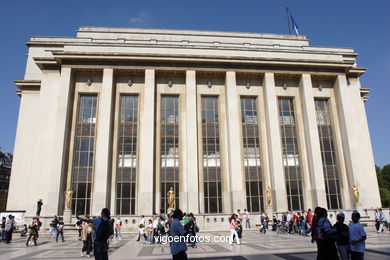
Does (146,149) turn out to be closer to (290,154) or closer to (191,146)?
(191,146)

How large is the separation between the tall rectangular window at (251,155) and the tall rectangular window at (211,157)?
3186 millimetres

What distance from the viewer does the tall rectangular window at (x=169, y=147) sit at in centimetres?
3102

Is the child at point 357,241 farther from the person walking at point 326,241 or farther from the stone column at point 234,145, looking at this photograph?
the stone column at point 234,145

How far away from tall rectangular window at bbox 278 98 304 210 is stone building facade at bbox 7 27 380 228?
0.41ft

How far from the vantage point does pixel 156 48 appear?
34000 millimetres

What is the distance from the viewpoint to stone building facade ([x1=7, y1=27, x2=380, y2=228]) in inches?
1178

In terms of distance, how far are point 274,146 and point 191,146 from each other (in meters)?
9.35

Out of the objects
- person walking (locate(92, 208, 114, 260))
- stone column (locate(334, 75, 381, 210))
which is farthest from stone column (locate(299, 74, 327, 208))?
person walking (locate(92, 208, 114, 260))

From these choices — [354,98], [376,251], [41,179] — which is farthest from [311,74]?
[41,179]

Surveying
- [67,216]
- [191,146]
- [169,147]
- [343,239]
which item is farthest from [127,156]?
[343,239]

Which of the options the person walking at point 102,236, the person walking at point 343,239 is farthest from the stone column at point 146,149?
the person walking at point 343,239

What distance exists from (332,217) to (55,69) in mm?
33805

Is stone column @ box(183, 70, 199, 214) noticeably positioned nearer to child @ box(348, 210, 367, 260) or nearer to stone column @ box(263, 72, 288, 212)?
stone column @ box(263, 72, 288, 212)

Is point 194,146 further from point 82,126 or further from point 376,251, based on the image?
point 376,251
